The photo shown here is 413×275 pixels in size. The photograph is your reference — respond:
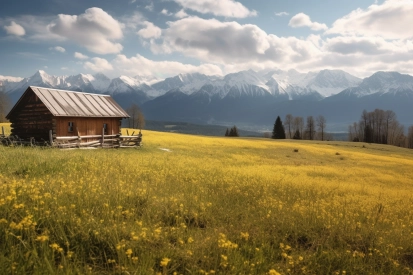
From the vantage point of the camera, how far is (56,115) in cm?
2780

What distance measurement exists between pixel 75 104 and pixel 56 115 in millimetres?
4395

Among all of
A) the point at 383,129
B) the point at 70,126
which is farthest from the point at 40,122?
the point at 383,129

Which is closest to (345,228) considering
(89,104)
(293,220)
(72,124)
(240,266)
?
(293,220)

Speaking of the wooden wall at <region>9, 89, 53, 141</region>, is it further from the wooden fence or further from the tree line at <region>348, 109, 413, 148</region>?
the tree line at <region>348, 109, 413, 148</region>

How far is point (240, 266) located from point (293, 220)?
3.45m

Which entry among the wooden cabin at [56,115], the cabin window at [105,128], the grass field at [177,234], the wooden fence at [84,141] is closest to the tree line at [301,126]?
the wooden fence at [84,141]

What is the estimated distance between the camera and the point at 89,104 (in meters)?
33.7

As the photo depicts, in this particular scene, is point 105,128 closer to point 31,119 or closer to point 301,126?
point 31,119

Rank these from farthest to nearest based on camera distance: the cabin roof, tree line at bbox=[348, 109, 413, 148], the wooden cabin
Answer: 1. tree line at bbox=[348, 109, 413, 148]
2. the cabin roof
3. the wooden cabin

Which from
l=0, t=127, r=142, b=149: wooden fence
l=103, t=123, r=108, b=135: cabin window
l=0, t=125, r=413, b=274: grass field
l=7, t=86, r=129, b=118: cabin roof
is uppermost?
l=7, t=86, r=129, b=118: cabin roof

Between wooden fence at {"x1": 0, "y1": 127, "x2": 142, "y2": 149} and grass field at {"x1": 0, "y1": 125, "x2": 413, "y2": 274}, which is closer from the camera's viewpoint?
grass field at {"x1": 0, "y1": 125, "x2": 413, "y2": 274}

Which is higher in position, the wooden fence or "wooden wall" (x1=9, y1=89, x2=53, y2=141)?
"wooden wall" (x1=9, y1=89, x2=53, y2=141)

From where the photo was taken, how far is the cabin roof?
96.2 ft

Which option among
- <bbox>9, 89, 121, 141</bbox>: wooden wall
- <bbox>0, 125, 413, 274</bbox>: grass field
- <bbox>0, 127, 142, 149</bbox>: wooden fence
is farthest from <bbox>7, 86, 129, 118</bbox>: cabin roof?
<bbox>0, 125, 413, 274</bbox>: grass field
